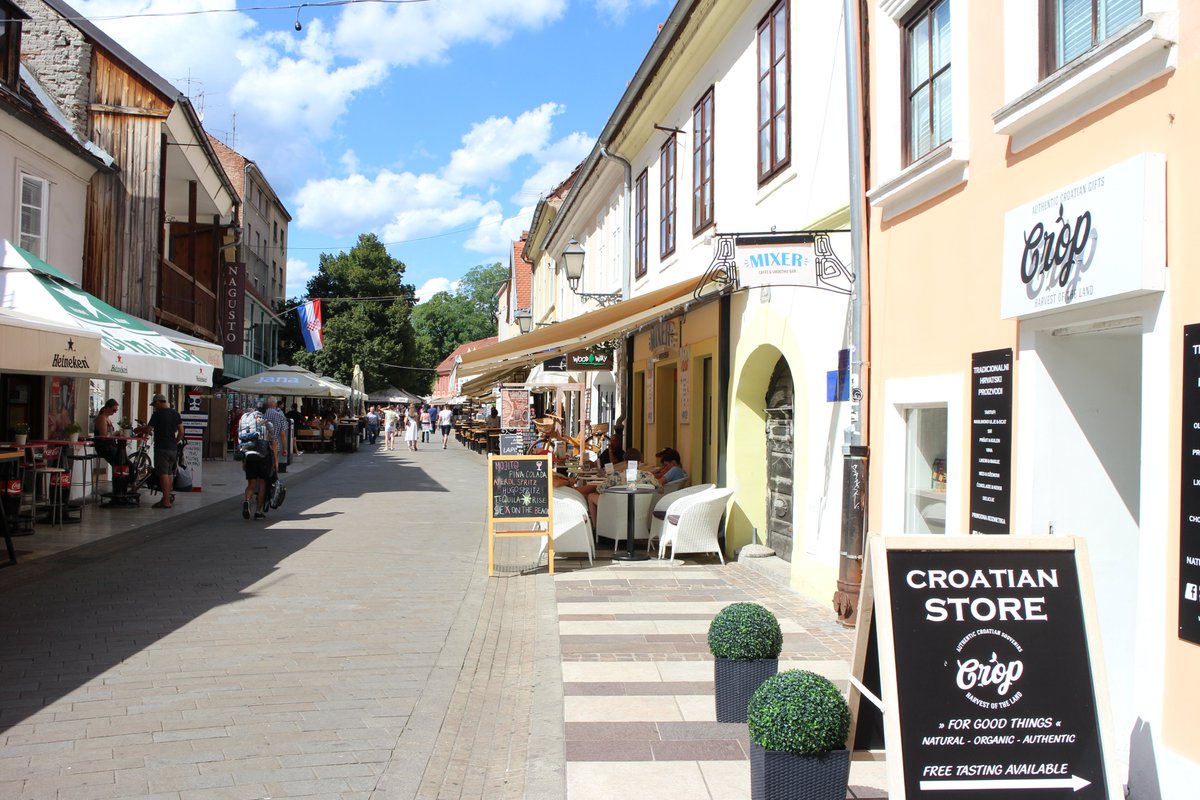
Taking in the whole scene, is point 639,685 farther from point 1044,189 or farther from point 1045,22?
point 1045,22

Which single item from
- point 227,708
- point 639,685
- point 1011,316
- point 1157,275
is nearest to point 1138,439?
point 1011,316

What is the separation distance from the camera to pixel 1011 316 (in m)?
5.08

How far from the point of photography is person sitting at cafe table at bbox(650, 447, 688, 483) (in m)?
12.0

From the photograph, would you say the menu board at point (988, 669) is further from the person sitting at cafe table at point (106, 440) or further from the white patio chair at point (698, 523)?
the person sitting at cafe table at point (106, 440)

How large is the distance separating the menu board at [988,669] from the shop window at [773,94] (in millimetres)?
6297

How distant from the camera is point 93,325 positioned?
396 inches

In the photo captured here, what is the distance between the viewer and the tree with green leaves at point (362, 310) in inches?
2196

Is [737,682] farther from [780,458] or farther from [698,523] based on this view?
[780,458]

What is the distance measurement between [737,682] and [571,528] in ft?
17.3

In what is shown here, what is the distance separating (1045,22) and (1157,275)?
1.92 metres

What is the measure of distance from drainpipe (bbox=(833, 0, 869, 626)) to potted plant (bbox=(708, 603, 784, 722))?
7.28ft

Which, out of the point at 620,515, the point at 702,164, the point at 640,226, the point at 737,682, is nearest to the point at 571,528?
the point at 620,515

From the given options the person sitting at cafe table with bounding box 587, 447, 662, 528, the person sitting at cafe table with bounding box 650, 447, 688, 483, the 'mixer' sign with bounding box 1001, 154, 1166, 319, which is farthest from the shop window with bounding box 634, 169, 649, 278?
the 'mixer' sign with bounding box 1001, 154, 1166, 319

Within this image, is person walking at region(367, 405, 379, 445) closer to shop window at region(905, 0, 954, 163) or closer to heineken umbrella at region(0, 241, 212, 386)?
heineken umbrella at region(0, 241, 212, 386)
